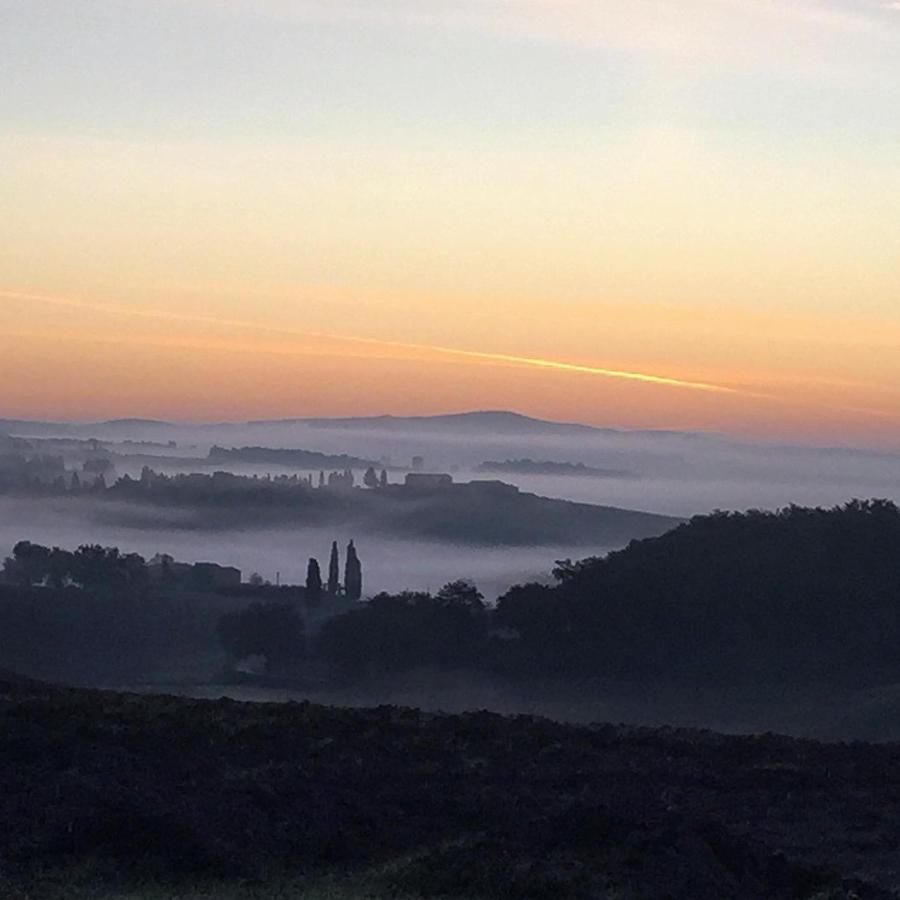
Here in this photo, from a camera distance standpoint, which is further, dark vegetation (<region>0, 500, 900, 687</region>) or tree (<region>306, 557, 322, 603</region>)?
tree (<region>306, 557, 322, 603</region>)

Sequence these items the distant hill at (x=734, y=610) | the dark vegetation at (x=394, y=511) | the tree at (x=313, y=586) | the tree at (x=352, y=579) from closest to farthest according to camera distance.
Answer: the distant hill at (x=734, y=610), the tree at (x=313, y=586), the tree at (x=352, y=579), the dark vegetation at (x=394, y=511)

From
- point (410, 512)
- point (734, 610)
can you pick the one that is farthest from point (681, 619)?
point (410, 512)

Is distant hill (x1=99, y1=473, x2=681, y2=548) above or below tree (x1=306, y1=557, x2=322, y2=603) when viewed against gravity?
above

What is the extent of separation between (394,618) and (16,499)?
14942 centimetres

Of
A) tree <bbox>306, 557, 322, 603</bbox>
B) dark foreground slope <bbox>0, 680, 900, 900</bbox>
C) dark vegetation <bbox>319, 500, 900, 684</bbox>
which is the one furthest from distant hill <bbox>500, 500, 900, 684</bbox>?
tree <bbox>306, 557, 322, 603</bbox>

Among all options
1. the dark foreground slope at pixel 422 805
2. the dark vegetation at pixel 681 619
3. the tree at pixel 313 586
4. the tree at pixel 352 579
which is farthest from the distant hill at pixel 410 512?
the dark foreground slope at pixel 422 805

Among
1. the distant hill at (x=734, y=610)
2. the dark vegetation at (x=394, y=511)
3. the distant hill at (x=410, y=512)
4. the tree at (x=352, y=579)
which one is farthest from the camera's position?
the dark vegetation at (x=394, y=511)

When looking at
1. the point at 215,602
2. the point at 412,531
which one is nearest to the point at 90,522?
the point at 412,531

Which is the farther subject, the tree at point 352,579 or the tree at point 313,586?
the tree at point 352,579

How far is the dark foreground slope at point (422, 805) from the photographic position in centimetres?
1500

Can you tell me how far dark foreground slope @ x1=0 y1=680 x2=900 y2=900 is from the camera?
1500cm

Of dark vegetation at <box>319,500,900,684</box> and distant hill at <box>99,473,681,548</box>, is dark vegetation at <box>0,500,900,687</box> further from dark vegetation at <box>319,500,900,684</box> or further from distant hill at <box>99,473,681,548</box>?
distant hill at <box>99,473,681,548</box>

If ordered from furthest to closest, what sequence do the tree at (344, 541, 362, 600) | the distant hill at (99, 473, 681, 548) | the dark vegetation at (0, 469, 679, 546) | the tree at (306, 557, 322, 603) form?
the dark vegetation at (0, 469, 679, 546) < the distant hill at (99, 473, 681, 548) < the tree at (344, 541, 362, 600) < the tree at (306, 557, 322, 603)

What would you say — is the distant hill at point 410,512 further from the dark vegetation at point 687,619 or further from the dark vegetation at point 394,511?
the dark vegetation at point 687,619
